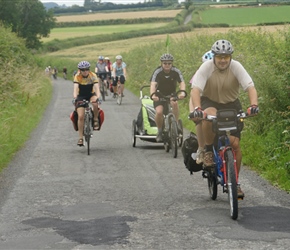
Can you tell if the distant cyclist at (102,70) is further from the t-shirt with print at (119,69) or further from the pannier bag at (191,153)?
the pannier bag at (191,153)

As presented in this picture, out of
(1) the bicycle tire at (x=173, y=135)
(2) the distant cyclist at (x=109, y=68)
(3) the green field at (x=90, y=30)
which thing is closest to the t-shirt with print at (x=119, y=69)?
(2) the distant cyclist at (x=109, y=68)

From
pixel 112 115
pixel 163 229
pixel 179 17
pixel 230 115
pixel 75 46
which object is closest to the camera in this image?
pixel 163 229

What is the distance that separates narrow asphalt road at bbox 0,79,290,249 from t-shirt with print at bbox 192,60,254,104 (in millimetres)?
1369

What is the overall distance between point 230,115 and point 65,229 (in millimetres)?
2317

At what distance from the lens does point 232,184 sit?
838 cm

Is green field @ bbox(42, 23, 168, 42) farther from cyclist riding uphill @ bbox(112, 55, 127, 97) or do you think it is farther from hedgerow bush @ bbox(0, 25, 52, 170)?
cyclist riding uphill @ bbox(112, 55, 127, 97)

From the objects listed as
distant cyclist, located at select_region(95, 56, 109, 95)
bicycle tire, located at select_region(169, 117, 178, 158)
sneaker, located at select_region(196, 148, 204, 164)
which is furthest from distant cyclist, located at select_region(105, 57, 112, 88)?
sneaker, located at select_region(196, 148, 204, 164)

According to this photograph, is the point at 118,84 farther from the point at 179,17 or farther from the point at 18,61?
the point at 179,17

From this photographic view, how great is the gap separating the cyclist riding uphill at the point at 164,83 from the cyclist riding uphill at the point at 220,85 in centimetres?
565

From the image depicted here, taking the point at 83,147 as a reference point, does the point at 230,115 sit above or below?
above

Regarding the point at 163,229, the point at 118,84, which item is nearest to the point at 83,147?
the point at 163,229

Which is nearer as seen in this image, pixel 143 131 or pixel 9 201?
pixel 9 201

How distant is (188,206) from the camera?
9391mm

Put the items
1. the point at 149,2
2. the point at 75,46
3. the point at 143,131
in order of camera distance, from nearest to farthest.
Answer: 1. the point at 143,131
2. the point at 75,46
3. the point at 149,2
